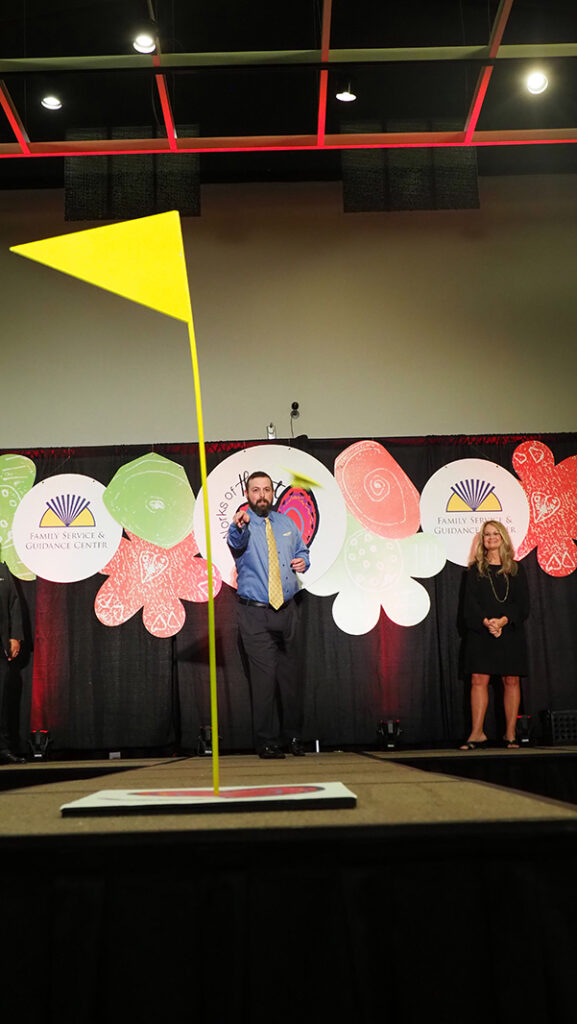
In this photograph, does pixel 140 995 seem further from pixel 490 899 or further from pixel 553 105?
pixel 553 105

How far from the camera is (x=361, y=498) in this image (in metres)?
6.77

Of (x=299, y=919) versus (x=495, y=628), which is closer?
(x=299, y=919)

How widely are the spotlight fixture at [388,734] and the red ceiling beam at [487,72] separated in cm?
412

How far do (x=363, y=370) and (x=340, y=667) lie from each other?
103 inches

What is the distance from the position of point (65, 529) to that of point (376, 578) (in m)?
2.47

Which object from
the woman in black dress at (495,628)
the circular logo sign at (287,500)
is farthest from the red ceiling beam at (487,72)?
the woman in black dress at (495,628)

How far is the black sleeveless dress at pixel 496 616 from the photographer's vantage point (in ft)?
19.8

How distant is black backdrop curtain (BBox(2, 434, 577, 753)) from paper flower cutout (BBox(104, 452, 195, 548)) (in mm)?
574

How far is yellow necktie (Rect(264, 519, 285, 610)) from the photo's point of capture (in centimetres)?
600

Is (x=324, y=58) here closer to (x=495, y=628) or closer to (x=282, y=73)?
(x=282, y=73)

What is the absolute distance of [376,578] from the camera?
666cm

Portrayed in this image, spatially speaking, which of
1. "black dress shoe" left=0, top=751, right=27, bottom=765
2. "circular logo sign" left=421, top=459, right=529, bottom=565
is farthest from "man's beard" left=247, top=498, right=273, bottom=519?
"black dress shoe" left=0, top=751, right=27, bottom=765

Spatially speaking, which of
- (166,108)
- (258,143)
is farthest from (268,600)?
(166,108)

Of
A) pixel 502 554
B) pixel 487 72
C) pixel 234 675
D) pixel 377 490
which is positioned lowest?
pixel 234 675
